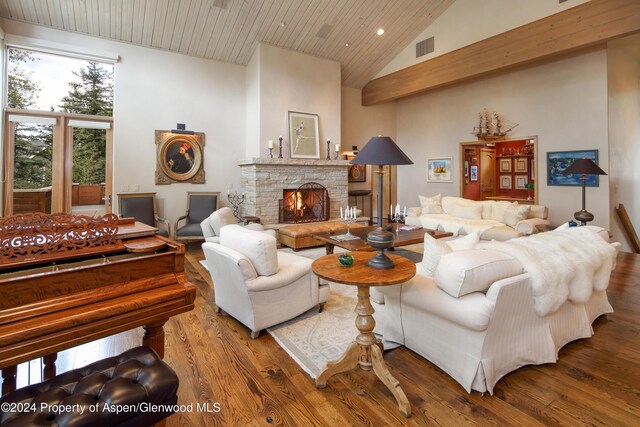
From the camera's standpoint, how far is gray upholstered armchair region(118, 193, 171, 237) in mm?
5691

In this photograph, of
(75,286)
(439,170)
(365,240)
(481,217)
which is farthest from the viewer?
(439,170)

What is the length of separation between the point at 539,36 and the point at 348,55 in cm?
373

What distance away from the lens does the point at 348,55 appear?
746cm

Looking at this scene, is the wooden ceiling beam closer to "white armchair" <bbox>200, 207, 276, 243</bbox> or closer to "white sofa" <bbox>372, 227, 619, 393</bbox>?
"white sofa" <bbox>372, 227, 619, 393</bbox>

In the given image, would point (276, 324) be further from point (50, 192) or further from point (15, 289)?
point (50, 192)

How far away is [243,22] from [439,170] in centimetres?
557

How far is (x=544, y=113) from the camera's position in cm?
630

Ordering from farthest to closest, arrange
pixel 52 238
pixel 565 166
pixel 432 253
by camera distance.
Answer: pixel 565 166 → pixel 432 253 → pixel 52 238

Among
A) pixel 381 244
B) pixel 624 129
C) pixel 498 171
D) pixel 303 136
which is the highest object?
pixel 303 136

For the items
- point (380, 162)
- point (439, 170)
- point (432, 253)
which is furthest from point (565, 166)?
point (380, 162)

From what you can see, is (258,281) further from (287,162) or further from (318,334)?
(287,162)

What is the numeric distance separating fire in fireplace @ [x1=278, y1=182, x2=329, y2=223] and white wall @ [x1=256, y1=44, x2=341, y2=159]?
2.60ft

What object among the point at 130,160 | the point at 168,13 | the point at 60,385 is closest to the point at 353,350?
the point at 60,385

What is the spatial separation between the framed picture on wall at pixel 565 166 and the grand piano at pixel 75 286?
22.0 ft
